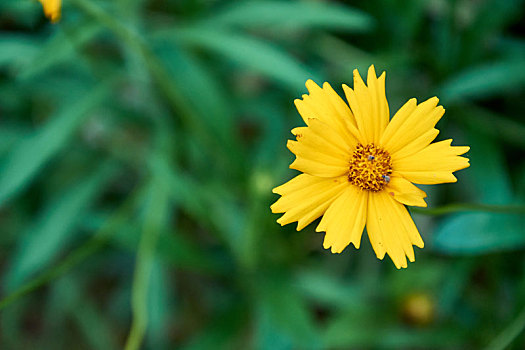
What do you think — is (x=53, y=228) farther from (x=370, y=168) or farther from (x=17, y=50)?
(x=370, y=168)

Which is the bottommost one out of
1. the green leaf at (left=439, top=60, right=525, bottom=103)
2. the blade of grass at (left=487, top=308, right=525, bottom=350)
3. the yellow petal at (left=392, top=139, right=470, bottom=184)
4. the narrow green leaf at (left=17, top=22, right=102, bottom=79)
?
the blade of grass at (left=487, top=308, right=525, bottom=350)

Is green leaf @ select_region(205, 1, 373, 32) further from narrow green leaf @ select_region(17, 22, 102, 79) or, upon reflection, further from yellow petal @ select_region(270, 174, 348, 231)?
yellow petal @ select_region(270, 174, 348, 231)

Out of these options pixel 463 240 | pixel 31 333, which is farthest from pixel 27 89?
pixel 463 240

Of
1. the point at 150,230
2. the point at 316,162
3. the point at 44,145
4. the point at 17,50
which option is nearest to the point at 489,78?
the point at 316,162

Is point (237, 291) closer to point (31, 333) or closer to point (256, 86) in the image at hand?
point (256, 86)

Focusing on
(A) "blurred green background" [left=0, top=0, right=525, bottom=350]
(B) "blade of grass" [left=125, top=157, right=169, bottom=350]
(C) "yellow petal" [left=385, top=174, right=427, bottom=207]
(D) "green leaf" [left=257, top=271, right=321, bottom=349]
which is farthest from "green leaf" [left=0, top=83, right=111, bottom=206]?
(C) "yellow petal" [left=385, top=174, right=427, bottom=207]

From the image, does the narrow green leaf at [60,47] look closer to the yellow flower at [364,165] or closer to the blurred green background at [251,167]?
the blurred green background at [251,167]
